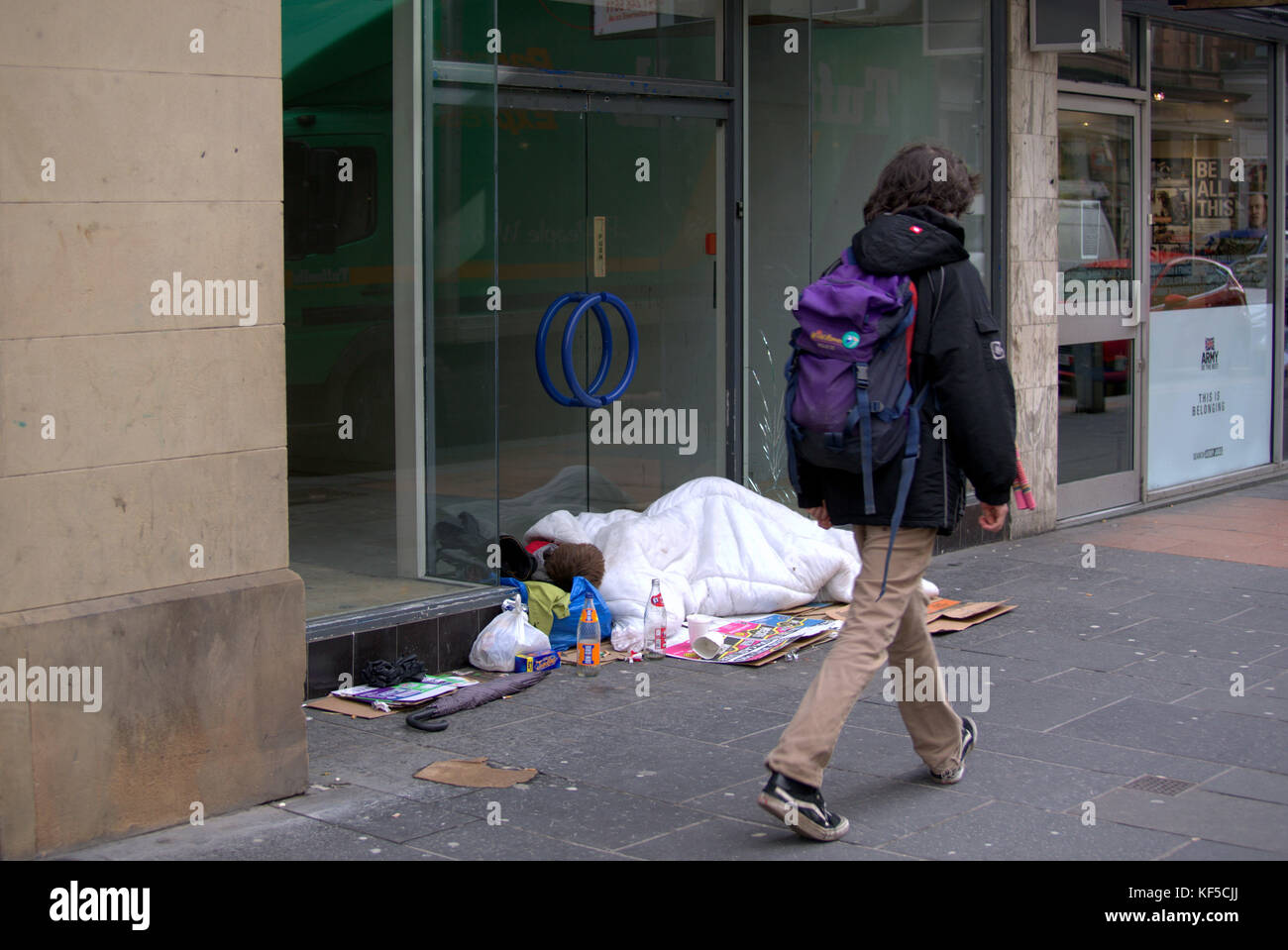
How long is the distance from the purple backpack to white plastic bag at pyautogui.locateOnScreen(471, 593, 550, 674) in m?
2.12

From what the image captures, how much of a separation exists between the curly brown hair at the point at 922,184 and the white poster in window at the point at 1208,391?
6.65 metres

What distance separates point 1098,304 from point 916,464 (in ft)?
20.4

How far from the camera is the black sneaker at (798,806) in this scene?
162 inches

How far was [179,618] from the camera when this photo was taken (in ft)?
14.2

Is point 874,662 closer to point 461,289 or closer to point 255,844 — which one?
point 255,844

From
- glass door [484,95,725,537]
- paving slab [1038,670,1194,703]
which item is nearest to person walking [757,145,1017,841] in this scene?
paving slab [1038,670,1194,703]

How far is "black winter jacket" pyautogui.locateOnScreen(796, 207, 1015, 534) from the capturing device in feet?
13.9

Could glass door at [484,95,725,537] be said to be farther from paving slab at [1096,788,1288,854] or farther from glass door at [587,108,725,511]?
paving slab at [1096,788,1288,854]

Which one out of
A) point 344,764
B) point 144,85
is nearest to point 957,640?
point 344,764

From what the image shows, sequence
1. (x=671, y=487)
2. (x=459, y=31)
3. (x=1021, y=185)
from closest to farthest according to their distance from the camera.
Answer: (x=459, y=31) → (x=671, y=487) → (x=1021, y=185)

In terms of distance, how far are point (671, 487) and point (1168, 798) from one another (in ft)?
14.2

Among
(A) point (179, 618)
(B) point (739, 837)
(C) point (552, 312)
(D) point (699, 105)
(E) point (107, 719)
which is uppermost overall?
(D) point (699, 105)

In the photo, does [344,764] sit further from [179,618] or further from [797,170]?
[797,170]

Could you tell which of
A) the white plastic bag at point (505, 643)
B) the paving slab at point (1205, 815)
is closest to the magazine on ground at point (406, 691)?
the white plastic bag at point (505, 643)
